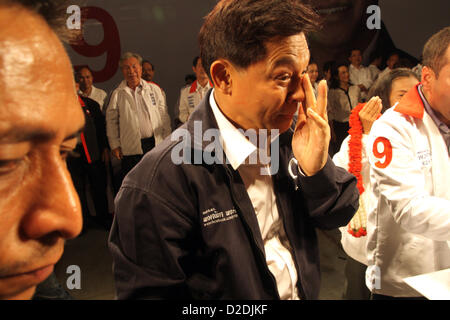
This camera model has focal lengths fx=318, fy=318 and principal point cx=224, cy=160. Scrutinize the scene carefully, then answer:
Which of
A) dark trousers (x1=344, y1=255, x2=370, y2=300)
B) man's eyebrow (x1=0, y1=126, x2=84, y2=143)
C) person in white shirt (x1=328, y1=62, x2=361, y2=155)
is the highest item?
man's eyebrow (x1=0, y1=126, x2=84, y2=143)

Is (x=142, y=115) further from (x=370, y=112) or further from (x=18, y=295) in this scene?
(x=18, y=295)

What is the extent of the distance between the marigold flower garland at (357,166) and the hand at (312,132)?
0.76m

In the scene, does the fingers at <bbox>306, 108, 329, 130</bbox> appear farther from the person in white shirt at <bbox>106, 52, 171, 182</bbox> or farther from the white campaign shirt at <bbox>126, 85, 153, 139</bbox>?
the white campaign shirt at <bbox>126, 85, 153, 139</bbox>

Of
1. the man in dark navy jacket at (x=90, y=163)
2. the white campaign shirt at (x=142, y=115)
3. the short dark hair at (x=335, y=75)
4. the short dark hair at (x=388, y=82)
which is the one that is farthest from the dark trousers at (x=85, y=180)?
the short dark hair at (x=335, y=75)

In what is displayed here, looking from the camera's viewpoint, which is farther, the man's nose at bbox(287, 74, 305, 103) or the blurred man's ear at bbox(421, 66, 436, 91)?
the blurred man's ear at bbox(421, 66, 436, 91)

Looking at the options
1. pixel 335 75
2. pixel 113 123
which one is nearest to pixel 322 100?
pixel 113 123

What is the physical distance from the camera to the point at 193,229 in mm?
766

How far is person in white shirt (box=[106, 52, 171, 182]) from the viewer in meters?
1.63

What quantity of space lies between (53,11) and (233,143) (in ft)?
1.60

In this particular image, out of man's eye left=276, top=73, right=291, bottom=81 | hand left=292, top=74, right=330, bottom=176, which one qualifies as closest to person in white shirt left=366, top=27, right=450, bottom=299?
hand left=292, top=74, right=330, bottom=176

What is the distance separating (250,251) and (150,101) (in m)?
1.67

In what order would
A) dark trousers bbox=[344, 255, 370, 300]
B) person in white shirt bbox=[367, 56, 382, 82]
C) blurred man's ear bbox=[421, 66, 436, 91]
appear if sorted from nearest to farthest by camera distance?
blurred man's ear bbox=[421, 66, 436, 91] → dark trousers bbox=[344, 255, 370, 300] → person in white shirt bbox=[367, 56, 382, 82]
